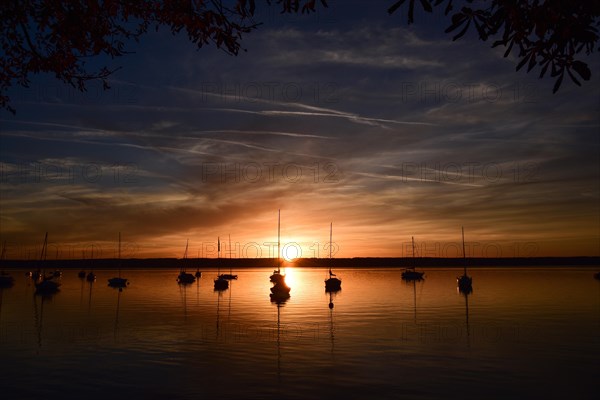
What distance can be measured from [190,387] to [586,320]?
52.4 meters

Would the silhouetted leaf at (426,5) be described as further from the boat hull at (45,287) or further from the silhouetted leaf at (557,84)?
the boat hull at (45,287)

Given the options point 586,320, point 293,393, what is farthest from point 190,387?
point 586,320

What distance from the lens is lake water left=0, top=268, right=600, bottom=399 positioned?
29656 millimetres

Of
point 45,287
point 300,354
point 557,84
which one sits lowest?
point 300,354

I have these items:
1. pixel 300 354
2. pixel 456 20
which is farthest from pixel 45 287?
pixel 456 20

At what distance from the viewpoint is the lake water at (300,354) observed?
29.7 m

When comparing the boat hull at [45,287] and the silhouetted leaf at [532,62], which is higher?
the silhouetted leaf at [532,62]

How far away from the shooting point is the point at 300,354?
40438mm

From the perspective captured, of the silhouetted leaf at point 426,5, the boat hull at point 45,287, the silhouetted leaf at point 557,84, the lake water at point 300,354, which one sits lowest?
the lake water at point 300,354

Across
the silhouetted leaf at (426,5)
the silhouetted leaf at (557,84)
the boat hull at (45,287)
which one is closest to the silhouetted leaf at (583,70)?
the silhouetted leaf at (557,84)

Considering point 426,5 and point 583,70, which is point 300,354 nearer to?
point 583,70

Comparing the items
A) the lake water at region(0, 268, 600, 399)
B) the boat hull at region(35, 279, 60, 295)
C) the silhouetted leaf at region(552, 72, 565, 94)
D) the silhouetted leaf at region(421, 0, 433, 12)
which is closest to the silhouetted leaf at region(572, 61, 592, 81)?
the silhouetted leaf at region(552, 72, 565, 94)

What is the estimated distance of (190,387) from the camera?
2984 cm

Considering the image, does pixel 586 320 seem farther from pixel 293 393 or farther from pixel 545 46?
pixel 545 46
